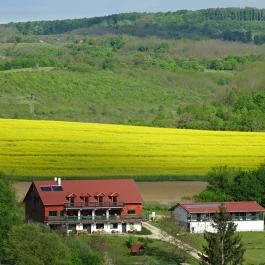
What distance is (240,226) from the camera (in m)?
53.1

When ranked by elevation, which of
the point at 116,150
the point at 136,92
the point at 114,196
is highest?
the point at 136,92

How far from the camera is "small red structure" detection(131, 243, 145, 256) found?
45.3 m

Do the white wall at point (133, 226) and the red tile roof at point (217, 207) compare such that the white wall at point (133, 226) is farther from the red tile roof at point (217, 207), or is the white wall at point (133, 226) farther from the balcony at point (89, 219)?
the red tile roof at point (217, 207)

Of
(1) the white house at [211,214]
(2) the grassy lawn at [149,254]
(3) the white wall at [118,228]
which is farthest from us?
(1) the white house at [211,214]

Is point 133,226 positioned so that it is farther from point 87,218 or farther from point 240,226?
point 240,226

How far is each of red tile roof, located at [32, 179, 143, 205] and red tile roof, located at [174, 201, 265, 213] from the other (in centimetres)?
262

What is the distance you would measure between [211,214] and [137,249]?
25.1 feet

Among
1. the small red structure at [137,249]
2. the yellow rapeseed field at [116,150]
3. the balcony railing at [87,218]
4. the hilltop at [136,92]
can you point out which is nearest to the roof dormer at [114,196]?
the balcony railing at [87,218]

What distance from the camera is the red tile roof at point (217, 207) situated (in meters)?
52.5

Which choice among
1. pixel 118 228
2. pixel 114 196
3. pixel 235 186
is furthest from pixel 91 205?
pixel 235 186

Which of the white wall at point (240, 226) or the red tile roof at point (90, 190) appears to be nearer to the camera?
the red tile roof at point (90, 190)

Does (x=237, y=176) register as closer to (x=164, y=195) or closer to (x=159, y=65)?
(x=164, y=195)

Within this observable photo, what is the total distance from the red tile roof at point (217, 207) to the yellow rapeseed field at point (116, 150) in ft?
26.9

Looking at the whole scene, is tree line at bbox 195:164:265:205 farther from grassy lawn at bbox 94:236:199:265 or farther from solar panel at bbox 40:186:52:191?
grassy lawn at bbox 94:236:199:265
